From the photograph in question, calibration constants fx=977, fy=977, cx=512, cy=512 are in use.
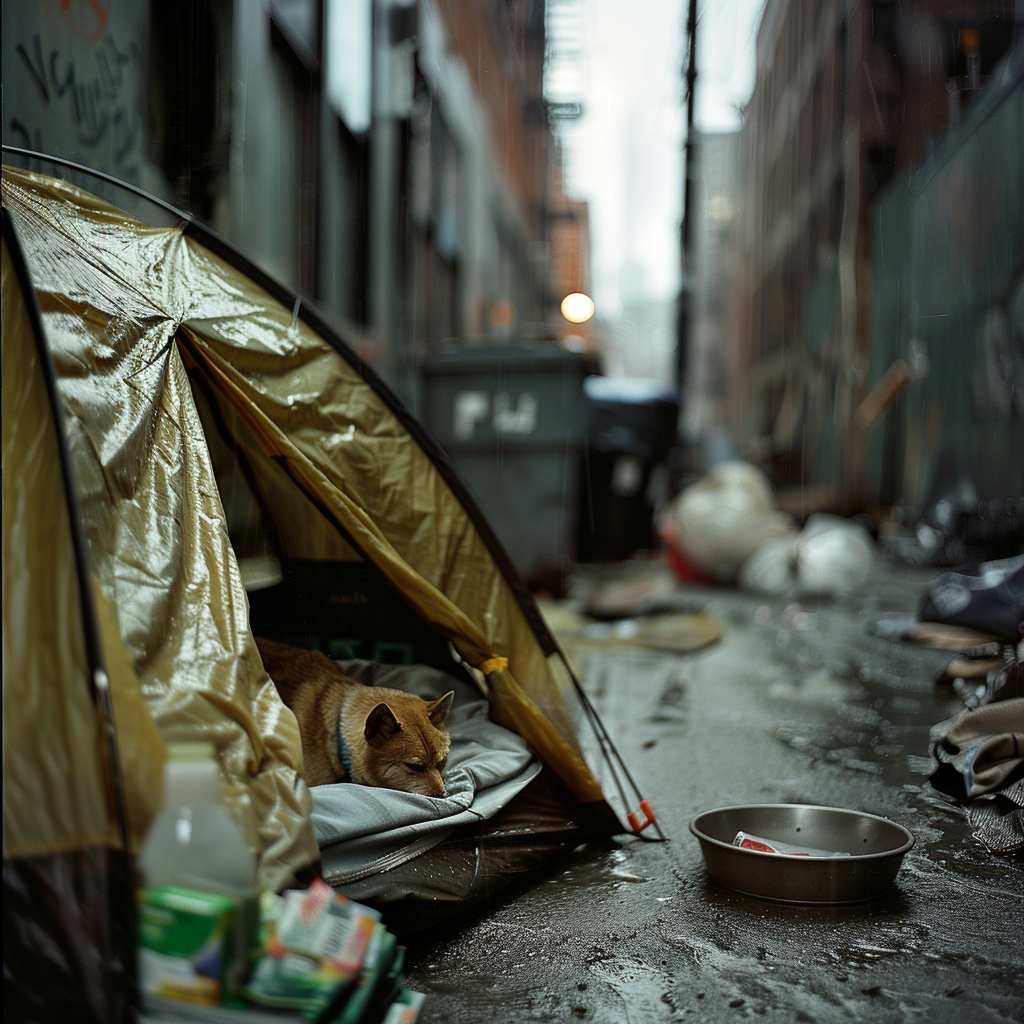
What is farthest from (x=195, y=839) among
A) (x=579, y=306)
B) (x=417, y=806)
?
(x=579, y=306)

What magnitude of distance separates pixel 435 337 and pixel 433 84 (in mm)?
2953

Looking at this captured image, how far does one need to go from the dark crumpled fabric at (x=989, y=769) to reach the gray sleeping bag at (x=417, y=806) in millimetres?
1333

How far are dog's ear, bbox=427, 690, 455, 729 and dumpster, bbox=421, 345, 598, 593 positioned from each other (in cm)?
472

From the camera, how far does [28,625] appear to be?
1.60 metres

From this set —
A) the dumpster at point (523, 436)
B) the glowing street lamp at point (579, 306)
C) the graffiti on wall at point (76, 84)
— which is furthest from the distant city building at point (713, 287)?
the graffiti on wall at point (76, 84)

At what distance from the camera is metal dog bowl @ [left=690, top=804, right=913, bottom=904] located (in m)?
2.35

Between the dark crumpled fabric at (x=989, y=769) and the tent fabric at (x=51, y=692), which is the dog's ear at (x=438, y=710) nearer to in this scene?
the tent fabric at (x=51, y=692)

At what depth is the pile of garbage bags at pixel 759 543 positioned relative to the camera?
7.89 metres

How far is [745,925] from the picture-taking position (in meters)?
2.28

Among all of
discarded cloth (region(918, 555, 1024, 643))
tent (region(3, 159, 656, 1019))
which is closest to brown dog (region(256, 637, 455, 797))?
tent (region(3, 159, 656, 1019))

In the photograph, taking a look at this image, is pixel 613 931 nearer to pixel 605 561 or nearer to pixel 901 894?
pixel 901 894

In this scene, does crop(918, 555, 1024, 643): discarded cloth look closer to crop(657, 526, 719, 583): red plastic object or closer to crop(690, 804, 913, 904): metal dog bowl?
crop(690, 804, 913, 904): metal dog bowl

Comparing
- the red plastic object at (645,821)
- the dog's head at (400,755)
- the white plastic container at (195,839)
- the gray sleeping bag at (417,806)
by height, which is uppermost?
the white plastic container at (195,839)

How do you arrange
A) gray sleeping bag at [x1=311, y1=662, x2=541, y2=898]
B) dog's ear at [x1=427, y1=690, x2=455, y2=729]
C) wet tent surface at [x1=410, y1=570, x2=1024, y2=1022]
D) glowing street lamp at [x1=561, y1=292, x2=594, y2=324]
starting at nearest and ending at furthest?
1. wet tent surface at [x1=410, y1=570, x2=1024, y2=1022]
2. gray sleeping bag at [x1=311, y1=662, x2=541, y2=898]
3. dog's ear at [x1=427, y1=690, x2=455, y2=729]
4. glowing street lamp at [x1=561, y1=292, x2=594, y2=324]
